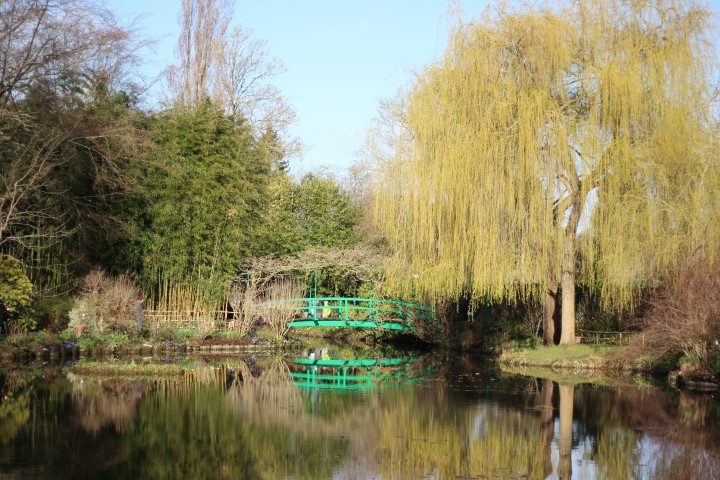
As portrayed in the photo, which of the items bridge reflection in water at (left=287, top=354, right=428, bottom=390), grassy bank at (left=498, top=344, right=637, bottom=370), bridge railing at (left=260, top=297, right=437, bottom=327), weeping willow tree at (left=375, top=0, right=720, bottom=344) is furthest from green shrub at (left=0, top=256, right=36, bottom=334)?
grassy bank at (left=498, top=344, right=637, bottom=370)

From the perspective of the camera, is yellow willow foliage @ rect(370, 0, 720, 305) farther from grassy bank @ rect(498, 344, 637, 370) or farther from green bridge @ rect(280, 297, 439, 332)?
green bridge @ rect(280, 297, 439, 332)

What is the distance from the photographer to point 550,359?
2041 centimetres

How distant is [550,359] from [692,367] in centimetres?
403

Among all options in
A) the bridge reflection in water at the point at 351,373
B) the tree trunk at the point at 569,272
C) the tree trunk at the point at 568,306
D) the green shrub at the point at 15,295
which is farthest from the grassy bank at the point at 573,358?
the green shrub at the point at 15,295

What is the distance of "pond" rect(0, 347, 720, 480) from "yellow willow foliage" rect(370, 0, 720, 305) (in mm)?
3064

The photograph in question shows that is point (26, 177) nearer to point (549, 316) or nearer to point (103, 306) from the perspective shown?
point (103, 306)

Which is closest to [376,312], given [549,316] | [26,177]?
[549,316]

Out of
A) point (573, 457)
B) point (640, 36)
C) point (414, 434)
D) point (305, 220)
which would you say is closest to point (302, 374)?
point (414, 434)

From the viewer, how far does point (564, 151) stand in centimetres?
1897

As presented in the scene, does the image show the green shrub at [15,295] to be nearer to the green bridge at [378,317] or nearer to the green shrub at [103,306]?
the green shrub at [103,306]

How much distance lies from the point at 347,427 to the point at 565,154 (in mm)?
9821

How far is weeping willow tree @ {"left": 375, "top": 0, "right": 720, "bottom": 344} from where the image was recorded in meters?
18.2

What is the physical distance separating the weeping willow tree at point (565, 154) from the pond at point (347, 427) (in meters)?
3.07

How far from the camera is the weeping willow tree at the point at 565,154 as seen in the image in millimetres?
18156
